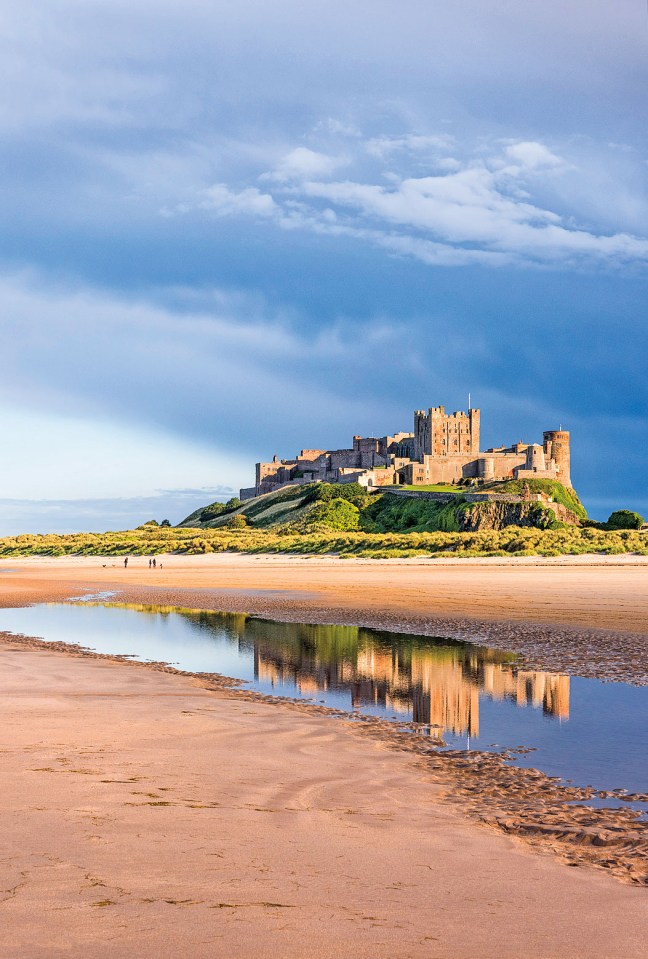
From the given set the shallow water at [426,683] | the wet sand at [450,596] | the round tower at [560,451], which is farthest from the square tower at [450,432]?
the shallow water at [426,683]

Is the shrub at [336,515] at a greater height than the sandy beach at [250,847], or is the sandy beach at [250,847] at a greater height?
the shrub at [336,515]

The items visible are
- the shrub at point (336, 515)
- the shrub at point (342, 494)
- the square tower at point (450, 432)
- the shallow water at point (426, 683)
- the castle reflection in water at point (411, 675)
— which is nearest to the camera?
the shallow water at point (426, 683)

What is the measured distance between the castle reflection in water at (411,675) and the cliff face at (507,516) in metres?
44.4

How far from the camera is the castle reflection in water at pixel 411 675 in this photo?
1048 centimetres

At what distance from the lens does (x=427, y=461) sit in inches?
3506

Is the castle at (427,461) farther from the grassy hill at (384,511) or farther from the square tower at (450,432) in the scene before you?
the grassy hill at (384,511)

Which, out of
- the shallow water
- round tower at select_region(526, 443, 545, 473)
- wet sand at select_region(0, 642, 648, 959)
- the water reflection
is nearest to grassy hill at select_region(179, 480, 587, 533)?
round tower at select_region(526, 443, 545, 473)

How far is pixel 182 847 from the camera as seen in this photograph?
15.2 ft

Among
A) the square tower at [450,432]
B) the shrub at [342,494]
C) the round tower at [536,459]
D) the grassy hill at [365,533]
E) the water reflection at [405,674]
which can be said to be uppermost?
the square tower at [450,432]

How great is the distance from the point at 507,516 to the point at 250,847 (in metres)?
58.3

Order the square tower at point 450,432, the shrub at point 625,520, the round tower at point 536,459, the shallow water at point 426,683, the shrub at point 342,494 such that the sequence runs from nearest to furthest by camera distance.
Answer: the shallow water at point 426,683 → the shrub at point 625,520 → the shrub at point 342,494 → the round tower at point 536,459 → the square tower at point 450,432

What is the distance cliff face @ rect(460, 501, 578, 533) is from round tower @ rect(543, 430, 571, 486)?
2889cm

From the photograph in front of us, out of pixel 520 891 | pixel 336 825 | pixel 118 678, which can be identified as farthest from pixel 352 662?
pixel 520 891

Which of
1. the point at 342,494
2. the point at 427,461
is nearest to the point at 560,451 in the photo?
the point at 427,461
